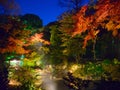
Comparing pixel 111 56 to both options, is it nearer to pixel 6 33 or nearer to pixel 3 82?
pixel 6 33

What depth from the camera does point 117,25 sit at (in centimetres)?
1125

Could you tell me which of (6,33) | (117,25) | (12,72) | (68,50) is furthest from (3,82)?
(68,50)

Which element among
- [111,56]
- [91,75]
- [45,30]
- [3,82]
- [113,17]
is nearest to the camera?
[113,17]

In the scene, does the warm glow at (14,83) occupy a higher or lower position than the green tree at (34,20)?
lower

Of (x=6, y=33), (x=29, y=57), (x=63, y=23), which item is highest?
(x=63, y=23)

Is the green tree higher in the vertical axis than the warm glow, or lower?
higher

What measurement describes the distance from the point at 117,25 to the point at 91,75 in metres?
9.30

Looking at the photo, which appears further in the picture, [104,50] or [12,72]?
[104,50]

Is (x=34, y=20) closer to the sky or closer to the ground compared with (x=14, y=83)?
closer to the sky

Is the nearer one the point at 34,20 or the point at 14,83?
the point at 14,83

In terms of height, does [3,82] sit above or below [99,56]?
below

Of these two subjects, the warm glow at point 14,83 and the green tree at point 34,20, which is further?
the green tree at point 34,20

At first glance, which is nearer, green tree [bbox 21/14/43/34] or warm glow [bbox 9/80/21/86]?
warm glow [bbox 9/80/21/86]

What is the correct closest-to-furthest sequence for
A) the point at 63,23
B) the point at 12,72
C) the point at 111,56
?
the point at 12,72, the point at 63,23, the point at 111,56
